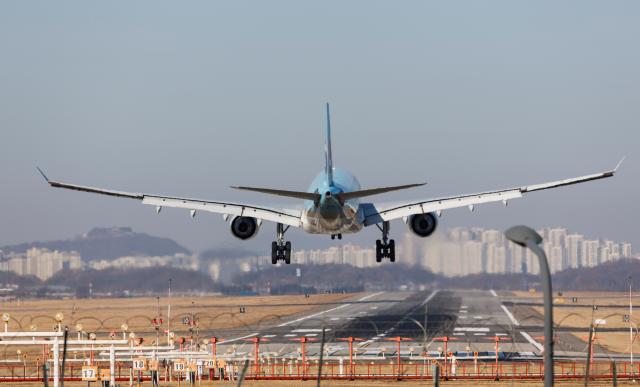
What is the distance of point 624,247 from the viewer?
554ft

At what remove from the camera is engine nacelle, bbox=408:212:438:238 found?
7700cm

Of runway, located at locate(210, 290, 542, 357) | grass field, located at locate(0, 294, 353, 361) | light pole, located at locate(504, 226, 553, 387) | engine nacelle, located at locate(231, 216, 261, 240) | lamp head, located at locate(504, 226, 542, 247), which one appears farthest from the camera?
grass field, located at locate(0, 294, 353, 361)

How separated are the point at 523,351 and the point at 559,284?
264 feet

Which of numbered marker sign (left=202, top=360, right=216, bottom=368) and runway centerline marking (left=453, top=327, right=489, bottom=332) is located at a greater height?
runway centerline marking (left=453, top=327, right=489, bottom=332)

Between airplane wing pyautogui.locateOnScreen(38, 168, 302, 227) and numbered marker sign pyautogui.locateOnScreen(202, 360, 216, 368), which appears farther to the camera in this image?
airplane wing pyautogui.locateOnScreen(38, 168, 302, 227)

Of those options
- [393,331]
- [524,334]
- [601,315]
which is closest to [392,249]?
[393,331]

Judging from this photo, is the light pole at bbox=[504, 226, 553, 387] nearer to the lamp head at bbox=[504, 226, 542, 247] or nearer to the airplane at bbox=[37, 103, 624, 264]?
the lamp head at bbox=[504, 226, 542, 247]

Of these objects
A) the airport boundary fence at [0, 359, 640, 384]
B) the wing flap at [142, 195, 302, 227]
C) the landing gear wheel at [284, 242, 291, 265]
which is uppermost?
the wing flap at [142, 195, 302, 227]

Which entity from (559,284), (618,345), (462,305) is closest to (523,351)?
(618,345)

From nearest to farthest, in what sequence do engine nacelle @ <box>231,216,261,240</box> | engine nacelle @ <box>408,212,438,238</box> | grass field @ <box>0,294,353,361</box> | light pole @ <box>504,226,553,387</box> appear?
light pole @ <box>504,226,553,387</box>, engine nacelle @ <box>408,212,438,238</box>, engine nacelle @ <box>231,216,261,240</box>, grass field @ <box>0,294,353,361</box>

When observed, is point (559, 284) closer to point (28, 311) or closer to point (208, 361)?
point (28, 311)

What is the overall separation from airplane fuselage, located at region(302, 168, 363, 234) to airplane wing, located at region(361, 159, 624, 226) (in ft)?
6.16

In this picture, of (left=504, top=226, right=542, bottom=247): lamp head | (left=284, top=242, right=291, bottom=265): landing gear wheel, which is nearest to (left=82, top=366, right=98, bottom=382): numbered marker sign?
(left=284, top=242, right=291, bottom=265): landing gear wheel

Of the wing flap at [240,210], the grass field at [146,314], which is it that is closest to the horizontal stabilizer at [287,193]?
the wing flap at [240,210]
